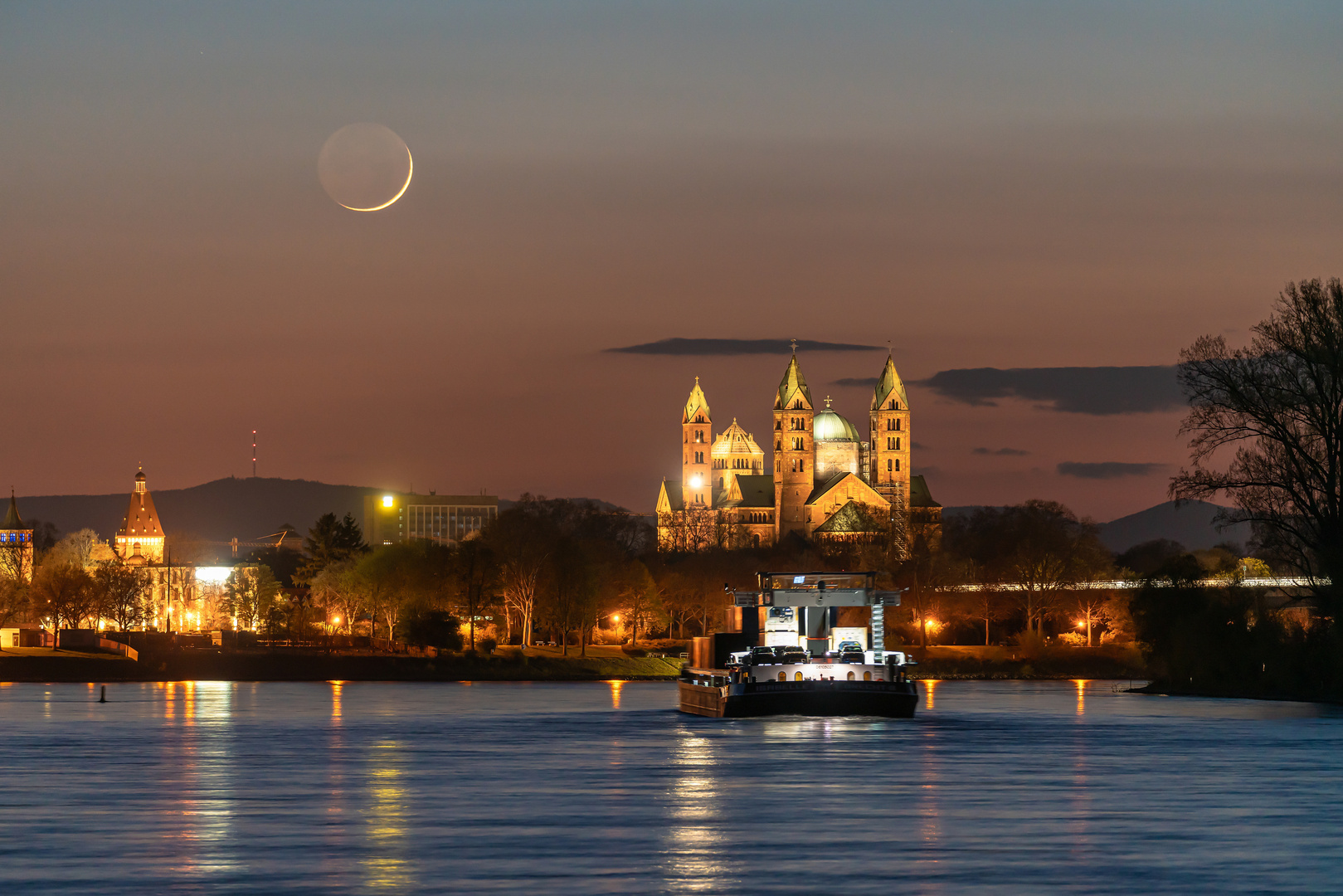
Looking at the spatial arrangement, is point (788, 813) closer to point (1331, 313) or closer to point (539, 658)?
point (1331, 313)

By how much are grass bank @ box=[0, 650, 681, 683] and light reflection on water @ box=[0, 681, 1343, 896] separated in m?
61.8

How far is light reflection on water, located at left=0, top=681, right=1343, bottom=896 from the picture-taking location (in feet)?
103

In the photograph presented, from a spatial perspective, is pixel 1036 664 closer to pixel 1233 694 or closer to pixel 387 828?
pixel 1233 694

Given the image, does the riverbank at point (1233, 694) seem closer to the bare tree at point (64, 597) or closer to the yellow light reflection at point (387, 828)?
the yellow light reflection at point (387, 828)

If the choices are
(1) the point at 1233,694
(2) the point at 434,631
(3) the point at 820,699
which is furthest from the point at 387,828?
(2) the point at 434,631

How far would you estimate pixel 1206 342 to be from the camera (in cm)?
7975

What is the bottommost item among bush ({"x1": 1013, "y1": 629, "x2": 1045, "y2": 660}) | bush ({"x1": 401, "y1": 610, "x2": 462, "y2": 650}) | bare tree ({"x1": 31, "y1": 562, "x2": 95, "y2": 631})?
bush ({"x1": 1013, "y1": 629, "x2": 1045, "y2": 660})

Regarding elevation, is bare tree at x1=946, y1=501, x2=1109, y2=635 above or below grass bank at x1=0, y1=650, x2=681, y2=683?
above

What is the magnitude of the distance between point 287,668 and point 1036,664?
6658cm

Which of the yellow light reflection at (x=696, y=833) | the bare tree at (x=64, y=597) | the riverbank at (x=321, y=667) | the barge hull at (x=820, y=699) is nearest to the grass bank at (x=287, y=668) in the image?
the riverbank at (x=321, y=667)

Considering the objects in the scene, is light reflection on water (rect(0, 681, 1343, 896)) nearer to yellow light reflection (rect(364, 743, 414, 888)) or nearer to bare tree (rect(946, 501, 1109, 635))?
yellow light reflection (rect(364, 743, 414, 888))

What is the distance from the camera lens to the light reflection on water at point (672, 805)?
31.5m

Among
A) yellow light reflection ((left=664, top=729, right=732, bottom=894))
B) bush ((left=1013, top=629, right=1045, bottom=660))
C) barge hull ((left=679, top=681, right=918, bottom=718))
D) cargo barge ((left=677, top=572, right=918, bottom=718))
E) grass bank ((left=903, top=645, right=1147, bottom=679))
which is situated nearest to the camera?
yellow light reflection ((left=664, top=729, right=732, bottom=894))

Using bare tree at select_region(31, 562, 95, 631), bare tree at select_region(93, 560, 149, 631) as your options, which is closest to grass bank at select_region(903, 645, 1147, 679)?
bare tree at select_region(93, 560, 149, 631)
